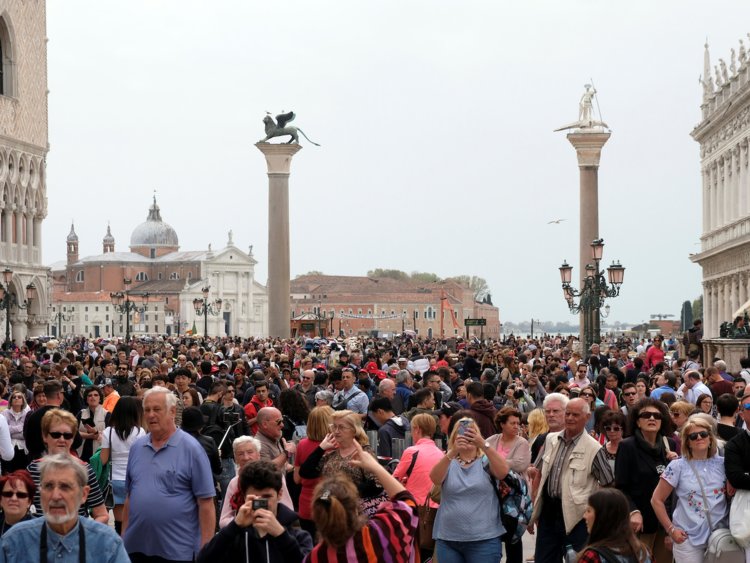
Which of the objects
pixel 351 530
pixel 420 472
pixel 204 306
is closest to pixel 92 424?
pixel 420 472

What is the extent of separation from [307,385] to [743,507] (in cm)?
956

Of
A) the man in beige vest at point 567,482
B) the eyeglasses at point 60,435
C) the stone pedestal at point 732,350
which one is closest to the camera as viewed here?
the eyeglasses at point 60,435

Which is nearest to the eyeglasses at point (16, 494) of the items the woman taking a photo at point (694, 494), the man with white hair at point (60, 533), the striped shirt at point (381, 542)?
the man with white hair at point (60, 533)

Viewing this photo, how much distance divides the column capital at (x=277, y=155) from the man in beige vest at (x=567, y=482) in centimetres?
3922

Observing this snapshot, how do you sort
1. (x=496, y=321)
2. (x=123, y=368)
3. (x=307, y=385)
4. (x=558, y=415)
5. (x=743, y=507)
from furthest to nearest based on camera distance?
1. (x=496, y=321)
2. (x=123, y=368)
3. (x=307, y=385)
4. (x=558, y=415)
5. (x=743, y=507)

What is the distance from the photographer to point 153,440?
7.72 meters

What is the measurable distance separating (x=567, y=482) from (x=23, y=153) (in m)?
52.3

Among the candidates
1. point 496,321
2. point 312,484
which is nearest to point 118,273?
point 496,321

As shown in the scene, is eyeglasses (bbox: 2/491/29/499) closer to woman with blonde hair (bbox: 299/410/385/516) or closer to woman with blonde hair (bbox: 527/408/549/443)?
woman with blonde hair (bbox: 299/410/385/516)

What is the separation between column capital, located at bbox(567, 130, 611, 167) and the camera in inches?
1816

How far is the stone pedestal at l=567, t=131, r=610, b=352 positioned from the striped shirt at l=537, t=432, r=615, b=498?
116 feet

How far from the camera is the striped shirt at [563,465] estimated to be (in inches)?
338

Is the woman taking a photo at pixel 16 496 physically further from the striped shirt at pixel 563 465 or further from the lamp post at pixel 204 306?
the lamp post at pixel 204 306

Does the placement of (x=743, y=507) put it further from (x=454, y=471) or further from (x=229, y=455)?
(x=229, y=455)
